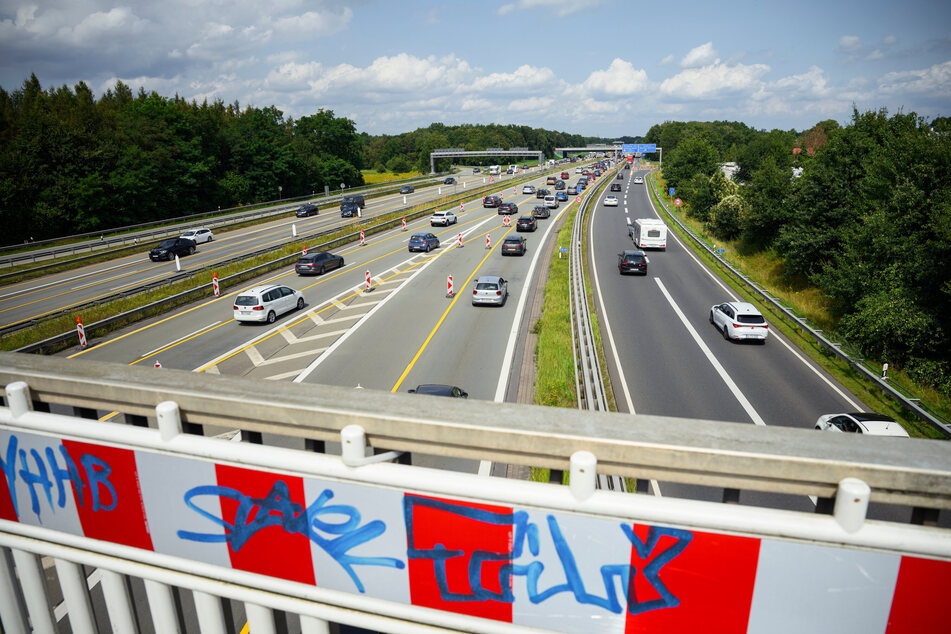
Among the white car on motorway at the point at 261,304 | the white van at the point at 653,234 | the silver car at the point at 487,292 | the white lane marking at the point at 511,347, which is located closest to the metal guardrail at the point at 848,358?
the white van at the point at 653,234

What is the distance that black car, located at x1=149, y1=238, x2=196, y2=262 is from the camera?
41031 mm

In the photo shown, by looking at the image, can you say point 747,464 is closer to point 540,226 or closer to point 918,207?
point 918,207

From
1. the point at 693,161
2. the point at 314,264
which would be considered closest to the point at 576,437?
the point at 314,264

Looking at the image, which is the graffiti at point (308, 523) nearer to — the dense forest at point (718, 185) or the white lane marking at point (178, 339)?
the white lane marking at point (178, 339)

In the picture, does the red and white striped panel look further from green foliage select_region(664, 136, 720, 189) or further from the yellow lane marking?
green foliage select_region(664, 136, 720, 189)

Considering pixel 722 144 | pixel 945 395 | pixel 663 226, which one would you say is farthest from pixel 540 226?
pixel 722 144

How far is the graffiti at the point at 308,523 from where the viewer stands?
9.21 feet

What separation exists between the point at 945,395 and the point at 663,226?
25.6 metres

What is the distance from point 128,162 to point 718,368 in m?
65.4

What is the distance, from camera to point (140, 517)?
330 cm

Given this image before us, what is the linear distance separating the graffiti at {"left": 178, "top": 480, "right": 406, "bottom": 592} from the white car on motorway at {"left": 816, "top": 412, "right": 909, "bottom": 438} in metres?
14.9

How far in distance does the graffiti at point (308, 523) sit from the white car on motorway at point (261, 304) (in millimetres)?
22926

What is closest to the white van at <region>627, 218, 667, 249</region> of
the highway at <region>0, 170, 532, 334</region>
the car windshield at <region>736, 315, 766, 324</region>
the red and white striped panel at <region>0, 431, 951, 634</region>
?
the car windshield at <region>736, 315, 766, 324</region>

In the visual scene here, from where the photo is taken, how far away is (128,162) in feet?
197
